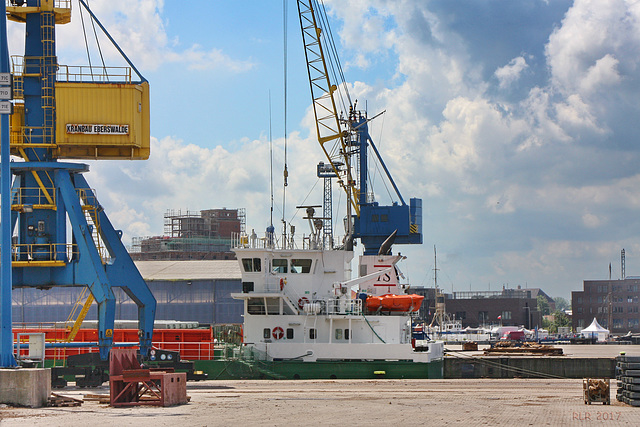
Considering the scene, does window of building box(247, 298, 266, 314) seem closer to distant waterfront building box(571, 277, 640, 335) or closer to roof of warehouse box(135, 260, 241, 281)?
roof of warehouse box(135, 260, 241, 281)

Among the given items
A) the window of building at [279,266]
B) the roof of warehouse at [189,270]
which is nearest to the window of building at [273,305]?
the window of building at [279,266]

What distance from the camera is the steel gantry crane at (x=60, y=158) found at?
3378 cm

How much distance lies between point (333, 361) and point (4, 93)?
20.7 meters

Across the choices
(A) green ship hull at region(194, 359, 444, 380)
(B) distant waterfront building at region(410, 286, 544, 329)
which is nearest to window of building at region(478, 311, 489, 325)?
(B) distant waterfront building at region(410, 286, 544, 329)

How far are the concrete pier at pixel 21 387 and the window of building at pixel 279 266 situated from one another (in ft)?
58.5

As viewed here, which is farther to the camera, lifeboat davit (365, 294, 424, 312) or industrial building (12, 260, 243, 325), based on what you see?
industrial building (12, 260, 243, 325)

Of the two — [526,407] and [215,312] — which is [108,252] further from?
[215,312]

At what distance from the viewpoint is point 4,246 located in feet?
81.6

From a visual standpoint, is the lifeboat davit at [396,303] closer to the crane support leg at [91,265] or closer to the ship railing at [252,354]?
the ship railing at [252,354]

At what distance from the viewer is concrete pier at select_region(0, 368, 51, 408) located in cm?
2394

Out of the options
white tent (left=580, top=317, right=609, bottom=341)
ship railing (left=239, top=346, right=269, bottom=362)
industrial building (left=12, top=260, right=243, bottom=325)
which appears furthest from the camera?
white tent (left=580, top=317, right=609, bottom=341)

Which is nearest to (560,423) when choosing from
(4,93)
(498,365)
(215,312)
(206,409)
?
(206,409)

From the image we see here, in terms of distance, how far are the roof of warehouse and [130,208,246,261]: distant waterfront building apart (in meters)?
32.7

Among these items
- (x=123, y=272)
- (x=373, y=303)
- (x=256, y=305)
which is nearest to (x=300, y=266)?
(x=256, y=305)
